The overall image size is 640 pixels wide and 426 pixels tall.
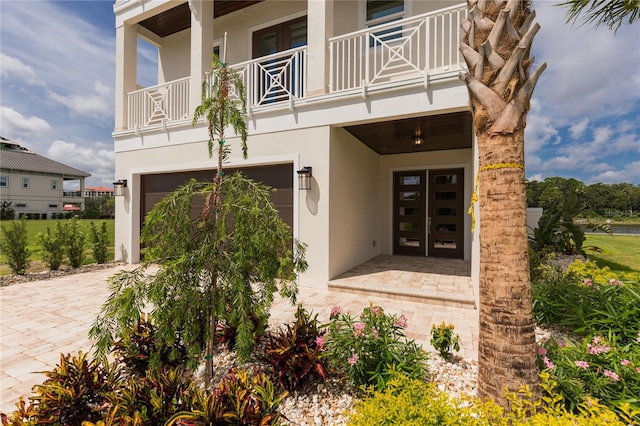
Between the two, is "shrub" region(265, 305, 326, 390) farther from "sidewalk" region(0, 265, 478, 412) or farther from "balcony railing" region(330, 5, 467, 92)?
"balcony railing" region(330, 5, 467, 92)

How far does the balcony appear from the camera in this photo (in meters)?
5.38

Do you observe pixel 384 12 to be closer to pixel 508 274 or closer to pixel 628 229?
pixel 508 274

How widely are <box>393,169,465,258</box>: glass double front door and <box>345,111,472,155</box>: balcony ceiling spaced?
1073 mm

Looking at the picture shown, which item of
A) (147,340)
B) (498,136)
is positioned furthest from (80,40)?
(498,136)

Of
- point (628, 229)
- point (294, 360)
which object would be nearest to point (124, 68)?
point (294, 360)

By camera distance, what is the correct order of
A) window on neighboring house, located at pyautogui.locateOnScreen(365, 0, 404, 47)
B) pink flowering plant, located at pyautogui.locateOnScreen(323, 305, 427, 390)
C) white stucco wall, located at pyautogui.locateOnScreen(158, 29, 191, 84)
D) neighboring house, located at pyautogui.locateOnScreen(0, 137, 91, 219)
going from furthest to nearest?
neighboring house, located at pyautogui.locateOnScreen(0, 137, 91, 219), white stucco wall, located at pyautogui.locateOnScreen(158, 29, 191, 84), window on neighboring house, located at pyautogui.locateOnScreen(365, 0, 404, 47), pink flowering plant, located at pyautogui.locateOnScreen(323, 305, 427, 390)

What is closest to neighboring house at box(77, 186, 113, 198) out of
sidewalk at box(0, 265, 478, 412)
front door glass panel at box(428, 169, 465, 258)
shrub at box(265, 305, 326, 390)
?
sidewalk at box(0, 265, 478, 412)

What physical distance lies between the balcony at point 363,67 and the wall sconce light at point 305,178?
59.4 inches

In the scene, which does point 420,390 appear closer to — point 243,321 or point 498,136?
point 243,321

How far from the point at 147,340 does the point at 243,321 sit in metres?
1.47

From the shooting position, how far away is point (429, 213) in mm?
9289

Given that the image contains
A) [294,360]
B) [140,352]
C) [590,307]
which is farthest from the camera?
[590,307]

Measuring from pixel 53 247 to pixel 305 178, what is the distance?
24.8 ft

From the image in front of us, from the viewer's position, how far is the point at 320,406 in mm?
2525
